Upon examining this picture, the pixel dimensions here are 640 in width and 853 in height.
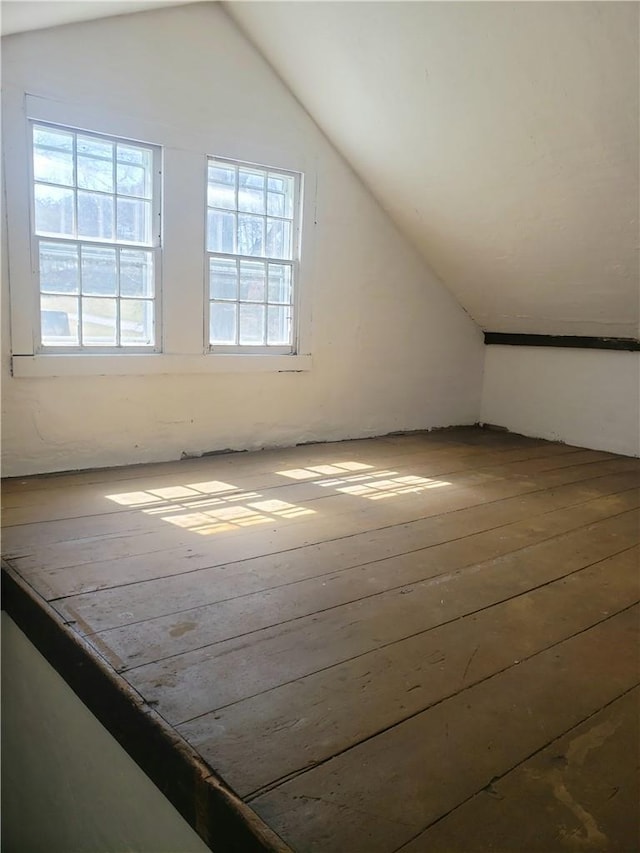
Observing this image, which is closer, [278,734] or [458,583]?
[278,734]

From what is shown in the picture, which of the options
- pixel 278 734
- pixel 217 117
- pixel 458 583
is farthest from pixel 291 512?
pixel 217 117

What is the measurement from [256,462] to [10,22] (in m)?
2.66

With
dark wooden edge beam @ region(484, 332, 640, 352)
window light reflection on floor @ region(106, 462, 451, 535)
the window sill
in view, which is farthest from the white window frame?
dark wooden edge beam @ region(484, 332, 640, 352)

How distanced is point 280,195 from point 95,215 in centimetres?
135

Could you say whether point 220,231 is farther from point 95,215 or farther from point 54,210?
point 54,210

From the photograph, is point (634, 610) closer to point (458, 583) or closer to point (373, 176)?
point (458, 583)

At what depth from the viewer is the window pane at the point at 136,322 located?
375cm

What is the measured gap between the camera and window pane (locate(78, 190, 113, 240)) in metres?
3.52

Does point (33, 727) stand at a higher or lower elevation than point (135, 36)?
lower

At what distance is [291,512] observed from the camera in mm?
3072

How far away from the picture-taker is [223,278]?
4109mm

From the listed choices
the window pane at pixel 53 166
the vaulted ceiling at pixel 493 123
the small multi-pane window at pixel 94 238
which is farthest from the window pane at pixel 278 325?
the window pane at pixel 53 166

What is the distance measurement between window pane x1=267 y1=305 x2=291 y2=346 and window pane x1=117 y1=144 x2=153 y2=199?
45.2 inches

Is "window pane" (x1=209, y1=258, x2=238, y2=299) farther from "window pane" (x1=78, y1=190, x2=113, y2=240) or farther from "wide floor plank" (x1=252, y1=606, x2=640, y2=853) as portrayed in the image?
"wide floor plank" (x1=252, y1=606, x2=640, y2=853)
